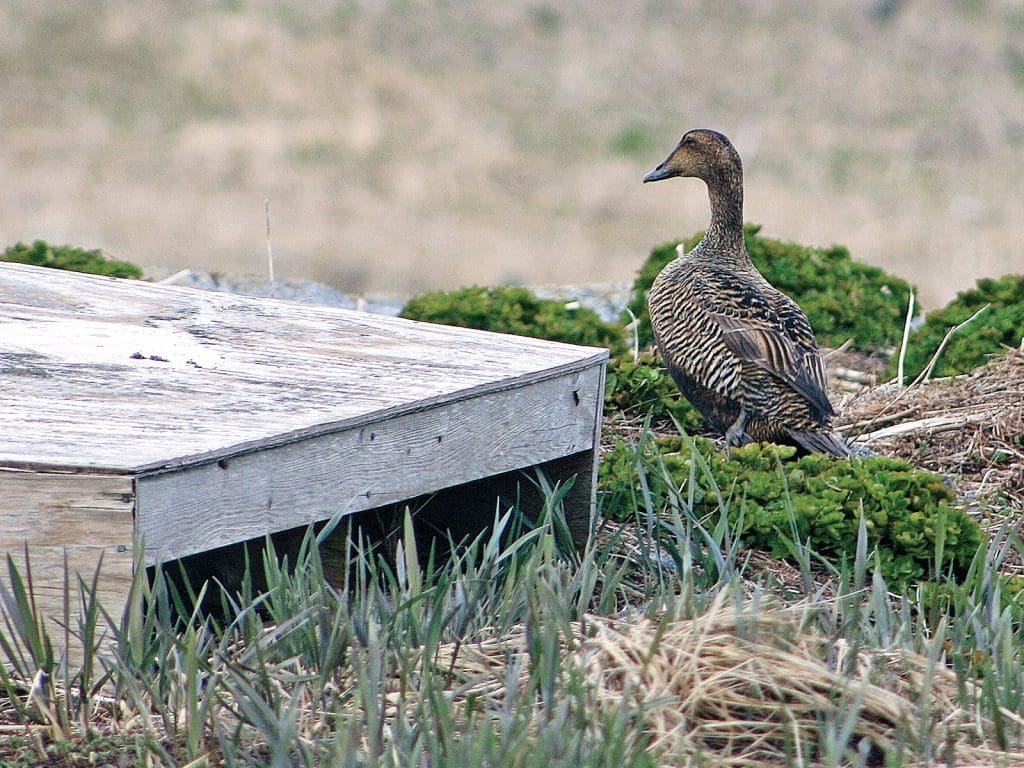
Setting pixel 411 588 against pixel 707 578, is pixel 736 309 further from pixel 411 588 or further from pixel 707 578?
pixel 411 588

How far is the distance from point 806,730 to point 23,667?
5.57 ft

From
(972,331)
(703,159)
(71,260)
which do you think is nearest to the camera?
(703,159)

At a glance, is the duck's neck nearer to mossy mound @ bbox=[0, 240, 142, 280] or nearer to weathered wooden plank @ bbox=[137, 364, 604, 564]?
weathered wooden plank @ bbox=[137, 364, 604, 564]

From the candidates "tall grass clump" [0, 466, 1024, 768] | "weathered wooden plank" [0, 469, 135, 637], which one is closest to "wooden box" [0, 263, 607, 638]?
"weathered wooden plank" [0, 469, 135, 637]

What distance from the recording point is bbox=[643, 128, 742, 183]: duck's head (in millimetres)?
6410

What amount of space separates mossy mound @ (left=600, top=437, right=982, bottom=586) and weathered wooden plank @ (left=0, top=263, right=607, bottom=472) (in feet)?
1.81

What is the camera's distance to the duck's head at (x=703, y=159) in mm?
6410

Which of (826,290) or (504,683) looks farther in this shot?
(826,290)

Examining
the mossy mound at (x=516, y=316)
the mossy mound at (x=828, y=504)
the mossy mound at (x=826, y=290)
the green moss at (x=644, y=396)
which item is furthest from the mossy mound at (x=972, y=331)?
the mossy mound at (x=828, y=504)

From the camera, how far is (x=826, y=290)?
26.3ft

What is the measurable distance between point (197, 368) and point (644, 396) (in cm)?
264

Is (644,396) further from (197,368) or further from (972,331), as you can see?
(197,368)

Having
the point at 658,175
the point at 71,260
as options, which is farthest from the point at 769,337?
the point at 71,260

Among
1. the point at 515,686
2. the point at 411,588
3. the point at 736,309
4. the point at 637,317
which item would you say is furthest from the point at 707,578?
the point at 637,317
